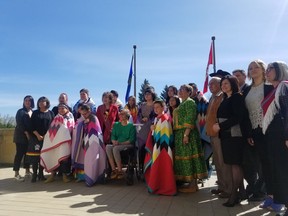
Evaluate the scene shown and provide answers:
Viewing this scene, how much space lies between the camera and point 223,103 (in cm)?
452

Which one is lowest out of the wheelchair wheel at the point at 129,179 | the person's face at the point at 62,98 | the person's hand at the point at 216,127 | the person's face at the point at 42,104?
the wheelchair wheel at the point at 129,179

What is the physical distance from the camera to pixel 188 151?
17.1 ft

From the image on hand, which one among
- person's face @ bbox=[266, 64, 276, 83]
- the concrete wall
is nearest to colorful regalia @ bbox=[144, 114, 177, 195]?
person's face @ bbox=[266, 64, 276, 83]

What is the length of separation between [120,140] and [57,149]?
133cm

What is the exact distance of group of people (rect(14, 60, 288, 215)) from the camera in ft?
12.7

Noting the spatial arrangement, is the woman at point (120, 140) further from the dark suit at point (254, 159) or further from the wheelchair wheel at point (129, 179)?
the dark suit at point (254, 159)

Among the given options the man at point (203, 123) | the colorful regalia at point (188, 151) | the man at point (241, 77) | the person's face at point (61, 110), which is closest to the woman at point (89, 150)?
the person's face at point (61, 110)

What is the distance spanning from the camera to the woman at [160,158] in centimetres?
517

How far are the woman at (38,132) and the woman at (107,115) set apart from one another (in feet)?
3.73

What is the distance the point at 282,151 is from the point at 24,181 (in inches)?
202

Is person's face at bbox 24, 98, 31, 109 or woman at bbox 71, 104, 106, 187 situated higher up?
person's face at bbox 24, 98, 31, 109

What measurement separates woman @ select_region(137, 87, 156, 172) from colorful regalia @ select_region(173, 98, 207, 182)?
3.39ft

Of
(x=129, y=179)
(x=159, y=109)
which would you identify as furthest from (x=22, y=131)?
(x=159, y=109)

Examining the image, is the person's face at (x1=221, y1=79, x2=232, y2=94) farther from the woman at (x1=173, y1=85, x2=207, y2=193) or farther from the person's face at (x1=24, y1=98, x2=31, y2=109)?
the person's face at (x1=24, y1=98, x2=31, y2=109)
